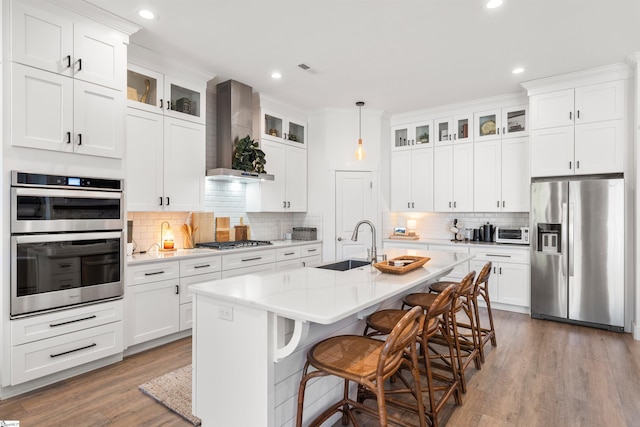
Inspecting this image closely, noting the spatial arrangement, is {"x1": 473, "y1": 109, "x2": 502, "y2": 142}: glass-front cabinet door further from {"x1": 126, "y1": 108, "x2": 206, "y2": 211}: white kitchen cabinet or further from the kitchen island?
{"x1": 126, "y1": 108, "x2": 206, "y2": 211}: white kitchen cabinet

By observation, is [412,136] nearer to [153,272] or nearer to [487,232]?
[487,232]

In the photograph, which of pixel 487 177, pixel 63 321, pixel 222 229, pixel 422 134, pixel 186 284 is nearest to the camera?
pixel 63 321

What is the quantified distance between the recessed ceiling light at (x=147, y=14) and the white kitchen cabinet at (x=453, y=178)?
4193mm

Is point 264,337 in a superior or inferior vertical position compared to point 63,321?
superior

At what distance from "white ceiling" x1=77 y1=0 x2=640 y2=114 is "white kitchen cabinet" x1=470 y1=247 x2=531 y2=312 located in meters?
2.18

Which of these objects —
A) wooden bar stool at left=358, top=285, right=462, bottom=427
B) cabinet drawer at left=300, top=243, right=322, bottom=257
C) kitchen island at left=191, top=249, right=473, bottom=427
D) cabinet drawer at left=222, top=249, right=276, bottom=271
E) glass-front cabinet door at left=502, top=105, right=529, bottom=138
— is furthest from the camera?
cabinet drawer at left=300, top=243, right=322, bottom=257

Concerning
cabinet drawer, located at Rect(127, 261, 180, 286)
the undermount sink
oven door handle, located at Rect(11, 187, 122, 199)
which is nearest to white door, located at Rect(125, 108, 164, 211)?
oven door handle, located at Rect(11, 187, 122, 199)

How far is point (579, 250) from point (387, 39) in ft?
10.5

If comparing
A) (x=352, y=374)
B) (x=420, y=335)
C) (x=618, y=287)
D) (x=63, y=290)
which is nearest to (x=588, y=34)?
(x=618, y=287)

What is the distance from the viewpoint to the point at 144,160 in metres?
3.55

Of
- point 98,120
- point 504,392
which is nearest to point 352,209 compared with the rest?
point 504,392

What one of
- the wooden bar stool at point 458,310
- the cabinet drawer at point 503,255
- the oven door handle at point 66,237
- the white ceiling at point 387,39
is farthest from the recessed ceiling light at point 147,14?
the cabinet drawer at point 503,255

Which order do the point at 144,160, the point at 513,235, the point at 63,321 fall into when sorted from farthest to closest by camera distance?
1. the point at 513,235
2. the point at 144,160
3. the point at 63,321

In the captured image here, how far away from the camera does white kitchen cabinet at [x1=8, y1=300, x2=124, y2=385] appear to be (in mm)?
2498
